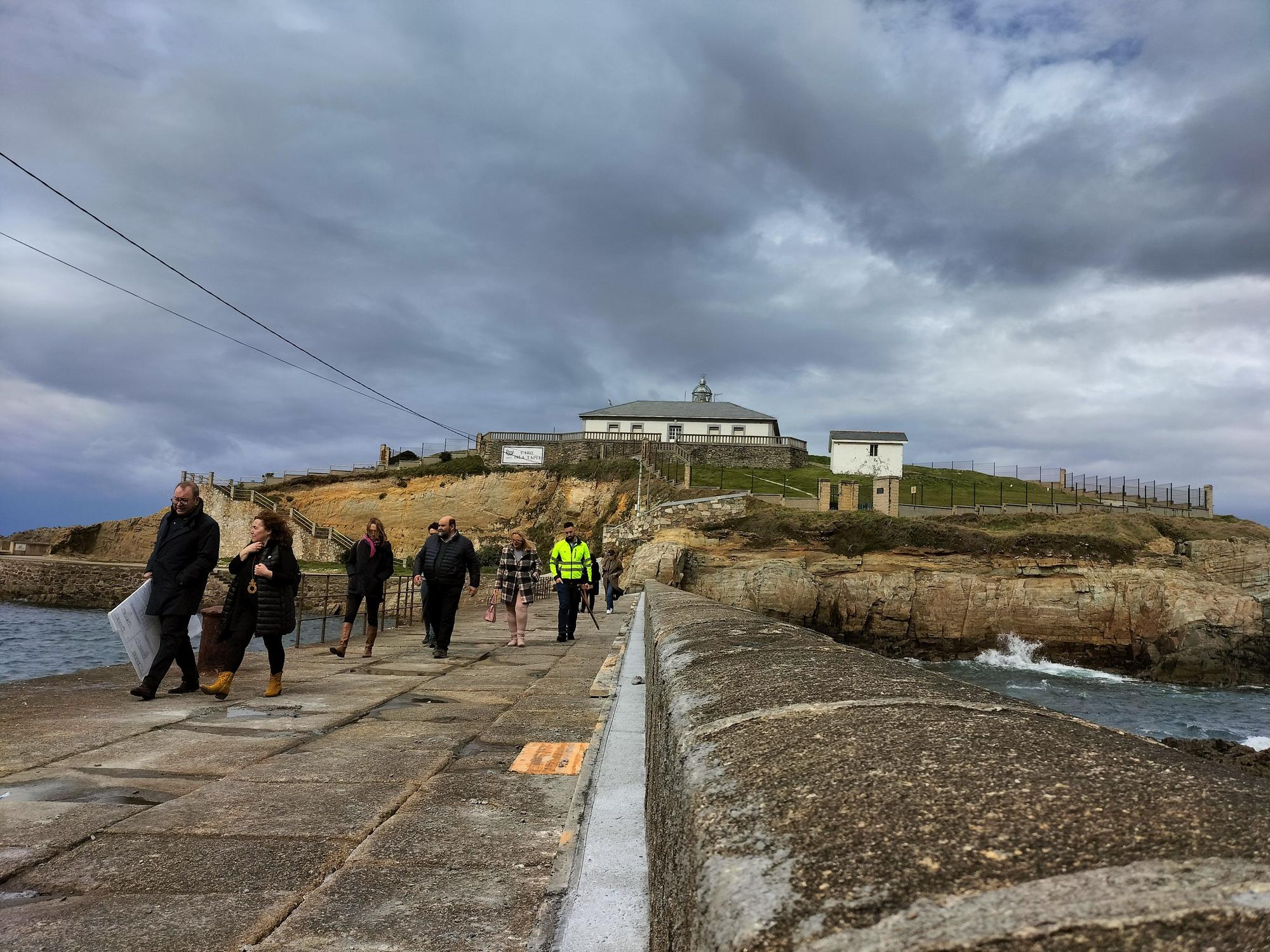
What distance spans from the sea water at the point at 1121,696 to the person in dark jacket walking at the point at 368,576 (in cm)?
1271

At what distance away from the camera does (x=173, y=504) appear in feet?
22.6

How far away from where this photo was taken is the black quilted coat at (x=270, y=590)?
23.1 feet

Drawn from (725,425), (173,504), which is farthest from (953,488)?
(173,504)

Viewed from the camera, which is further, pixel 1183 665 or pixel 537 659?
pixel 1183 665

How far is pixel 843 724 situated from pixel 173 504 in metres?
6.98

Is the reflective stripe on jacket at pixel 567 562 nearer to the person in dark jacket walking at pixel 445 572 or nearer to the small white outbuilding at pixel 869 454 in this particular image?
the person in dark jacket walking at pixel 445 572

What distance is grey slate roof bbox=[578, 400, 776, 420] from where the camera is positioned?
64625 millimetres

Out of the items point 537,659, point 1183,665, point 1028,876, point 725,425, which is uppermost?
point 725,425

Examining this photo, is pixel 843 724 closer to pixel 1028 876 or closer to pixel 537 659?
pixel 1028 876

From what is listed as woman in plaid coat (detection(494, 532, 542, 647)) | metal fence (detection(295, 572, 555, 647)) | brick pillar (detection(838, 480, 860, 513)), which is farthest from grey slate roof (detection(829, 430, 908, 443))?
woman in plaid coat (detection(494, 532, 542, 647))

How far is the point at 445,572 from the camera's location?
10047mm

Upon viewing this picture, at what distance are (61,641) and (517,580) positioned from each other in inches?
802

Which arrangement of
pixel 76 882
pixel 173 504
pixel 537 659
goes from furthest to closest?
pixel 537 659 < pixel 173 504 < pixel 76 882

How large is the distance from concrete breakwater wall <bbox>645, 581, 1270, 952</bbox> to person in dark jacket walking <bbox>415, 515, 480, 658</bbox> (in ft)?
28.5
